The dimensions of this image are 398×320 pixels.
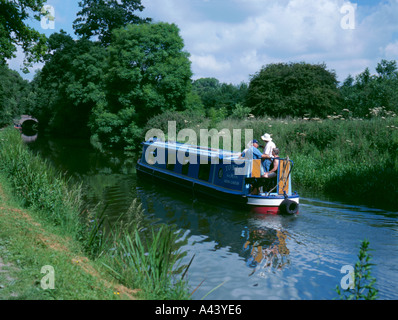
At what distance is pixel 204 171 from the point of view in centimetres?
1340

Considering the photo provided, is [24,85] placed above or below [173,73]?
above

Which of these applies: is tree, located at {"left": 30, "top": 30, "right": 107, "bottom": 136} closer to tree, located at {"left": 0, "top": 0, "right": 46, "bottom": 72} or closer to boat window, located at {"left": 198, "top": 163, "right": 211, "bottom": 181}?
tree, located at {"left": 0, "top": 0, "right": 46, "bottom": 72}

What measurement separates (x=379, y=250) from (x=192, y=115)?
2154cm

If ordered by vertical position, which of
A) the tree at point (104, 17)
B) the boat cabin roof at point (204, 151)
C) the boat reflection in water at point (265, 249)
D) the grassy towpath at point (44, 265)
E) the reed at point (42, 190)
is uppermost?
the tree at point (104, 17)

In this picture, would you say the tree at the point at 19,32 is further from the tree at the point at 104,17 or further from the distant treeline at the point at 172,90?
the tree at the point at 104,17

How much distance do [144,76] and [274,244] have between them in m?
24.8

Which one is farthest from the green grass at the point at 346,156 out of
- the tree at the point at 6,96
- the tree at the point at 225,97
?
the tree at the point at 6,96

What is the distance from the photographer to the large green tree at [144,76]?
100.0 ft

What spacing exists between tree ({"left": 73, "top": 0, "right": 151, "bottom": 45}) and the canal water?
103 feet

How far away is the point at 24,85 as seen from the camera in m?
75.6

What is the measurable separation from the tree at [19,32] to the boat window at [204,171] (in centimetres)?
1171
